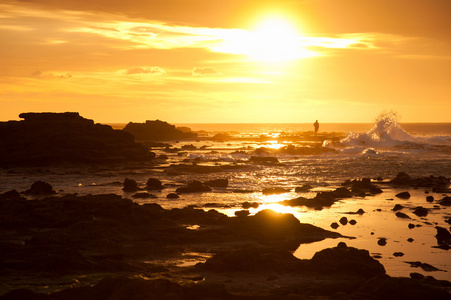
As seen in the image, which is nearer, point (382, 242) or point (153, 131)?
point (382, 242)

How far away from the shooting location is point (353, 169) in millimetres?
59250

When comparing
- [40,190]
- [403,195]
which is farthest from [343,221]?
[40,190]

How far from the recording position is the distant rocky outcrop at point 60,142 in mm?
60719

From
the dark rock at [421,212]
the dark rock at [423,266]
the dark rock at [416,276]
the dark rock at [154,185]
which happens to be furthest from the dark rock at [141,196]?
the dark rock at [416,276]

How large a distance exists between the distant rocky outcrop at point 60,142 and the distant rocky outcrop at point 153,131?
6462 cm

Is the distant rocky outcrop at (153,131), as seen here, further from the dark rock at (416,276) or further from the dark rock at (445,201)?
the dark rock at (416,276)

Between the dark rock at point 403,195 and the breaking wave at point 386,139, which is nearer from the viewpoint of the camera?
the dark rock at point 403,195

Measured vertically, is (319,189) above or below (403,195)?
below

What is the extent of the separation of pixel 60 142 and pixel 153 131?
7945 centimetres

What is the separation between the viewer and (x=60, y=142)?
6216cm

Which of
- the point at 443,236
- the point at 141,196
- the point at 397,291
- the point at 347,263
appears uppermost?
the point at 397,291

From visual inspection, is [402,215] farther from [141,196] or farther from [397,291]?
[141,196]

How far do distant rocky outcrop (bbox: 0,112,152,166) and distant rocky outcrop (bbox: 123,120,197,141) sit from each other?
64615 millimetres

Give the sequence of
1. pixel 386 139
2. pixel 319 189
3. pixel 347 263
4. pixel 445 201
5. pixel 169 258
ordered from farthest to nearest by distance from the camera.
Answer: pixel 386 139 → pixel 319 189 → pixel 445 201 → pixel 169 258 → pixel 347 263
